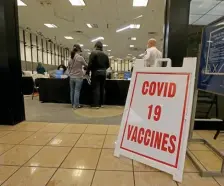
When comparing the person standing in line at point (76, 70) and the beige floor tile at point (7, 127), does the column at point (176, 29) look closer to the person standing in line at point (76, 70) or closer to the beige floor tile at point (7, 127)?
the person standing in line at point (76, 70)

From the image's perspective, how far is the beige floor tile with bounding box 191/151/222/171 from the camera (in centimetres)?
158

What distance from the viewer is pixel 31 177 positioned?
1378mm

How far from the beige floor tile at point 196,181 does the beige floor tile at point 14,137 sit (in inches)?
74.9

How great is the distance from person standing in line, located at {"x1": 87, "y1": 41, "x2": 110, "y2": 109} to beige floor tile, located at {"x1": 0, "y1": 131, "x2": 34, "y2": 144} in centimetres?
193

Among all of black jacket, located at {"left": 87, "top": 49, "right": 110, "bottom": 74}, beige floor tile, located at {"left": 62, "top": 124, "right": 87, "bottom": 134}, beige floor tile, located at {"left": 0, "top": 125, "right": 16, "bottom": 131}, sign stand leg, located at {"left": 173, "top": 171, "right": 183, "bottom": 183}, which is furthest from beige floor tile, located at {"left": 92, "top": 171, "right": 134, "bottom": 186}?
black jacket, located at {"left": 87, "top": 49, "right": 110, "bottom": 74}

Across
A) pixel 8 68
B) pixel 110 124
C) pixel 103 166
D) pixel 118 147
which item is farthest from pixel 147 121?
pixel 8 68

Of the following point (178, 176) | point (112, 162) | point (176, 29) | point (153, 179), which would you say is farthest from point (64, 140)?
point (176, 29)

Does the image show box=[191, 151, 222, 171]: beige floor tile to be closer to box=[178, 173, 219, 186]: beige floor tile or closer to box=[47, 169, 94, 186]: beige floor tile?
box=[178, 173, 219, 186]: beige floor tile

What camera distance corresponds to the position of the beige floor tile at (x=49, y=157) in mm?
1580

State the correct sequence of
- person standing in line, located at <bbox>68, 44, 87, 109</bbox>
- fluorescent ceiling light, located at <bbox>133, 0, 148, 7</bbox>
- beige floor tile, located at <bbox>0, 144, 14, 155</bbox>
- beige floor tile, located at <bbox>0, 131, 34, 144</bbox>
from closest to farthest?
beige floor tile, located at <bbox>0, 144, 14, 155</bbox> < beige floor tile, located at <bbox>0, 131, 34, 144</bbox> < person standing in line, located at <bbox>68, 44, 87, 109</bbox> < fluorescent ceiling light, located at <bbox>133, 0, 148, 7</bbox>

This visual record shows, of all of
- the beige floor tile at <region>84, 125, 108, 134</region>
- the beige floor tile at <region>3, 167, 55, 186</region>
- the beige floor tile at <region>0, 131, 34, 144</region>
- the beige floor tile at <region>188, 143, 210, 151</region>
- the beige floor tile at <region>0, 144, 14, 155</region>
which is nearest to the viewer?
the beige floor tile at <region>3, 167, 55, 186</region>

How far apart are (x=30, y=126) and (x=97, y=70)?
6.28 ft

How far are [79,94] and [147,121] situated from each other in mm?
2837

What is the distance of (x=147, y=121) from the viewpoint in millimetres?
1556
